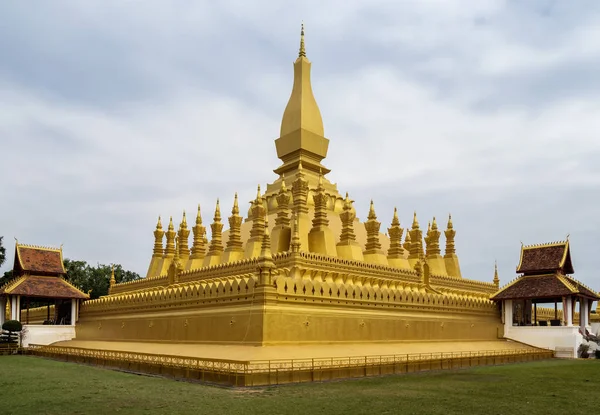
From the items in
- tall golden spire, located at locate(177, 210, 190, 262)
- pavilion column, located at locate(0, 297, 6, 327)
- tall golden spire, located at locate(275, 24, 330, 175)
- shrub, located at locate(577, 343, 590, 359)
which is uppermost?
tall golden spire, located at locate(275, 24, 330, 175)

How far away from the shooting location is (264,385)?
16.4 meters

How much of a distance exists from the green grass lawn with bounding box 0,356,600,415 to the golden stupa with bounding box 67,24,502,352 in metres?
4.07

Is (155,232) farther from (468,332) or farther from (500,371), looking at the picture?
(500,371)

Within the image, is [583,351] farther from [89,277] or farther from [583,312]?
[89,277]

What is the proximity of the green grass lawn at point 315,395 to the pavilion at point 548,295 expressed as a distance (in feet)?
30.6

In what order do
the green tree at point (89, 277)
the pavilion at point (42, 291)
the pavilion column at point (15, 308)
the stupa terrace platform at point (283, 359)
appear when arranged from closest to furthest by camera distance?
the stupa terrace platform at point (283, 359)
the pavilion column at point (15, 308)
the pavilion at point (42, 291)
the green tree at point (89, 277)

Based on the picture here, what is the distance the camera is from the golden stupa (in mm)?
21688

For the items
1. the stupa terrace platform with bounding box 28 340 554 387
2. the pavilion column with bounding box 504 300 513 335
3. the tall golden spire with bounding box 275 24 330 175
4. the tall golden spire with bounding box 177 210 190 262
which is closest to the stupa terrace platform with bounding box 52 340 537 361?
the stupa terrace platform with bounding box 28 340 554 387

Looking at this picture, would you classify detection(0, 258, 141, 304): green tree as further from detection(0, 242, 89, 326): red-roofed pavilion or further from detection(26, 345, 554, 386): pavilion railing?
detection(26, 345, 554, 386): pavilion railing

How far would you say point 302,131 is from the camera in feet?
119

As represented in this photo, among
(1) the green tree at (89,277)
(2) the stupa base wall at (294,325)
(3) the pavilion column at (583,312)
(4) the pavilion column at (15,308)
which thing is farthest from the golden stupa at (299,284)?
(1) the green tree at (89,277)

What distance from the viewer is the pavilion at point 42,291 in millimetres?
32156

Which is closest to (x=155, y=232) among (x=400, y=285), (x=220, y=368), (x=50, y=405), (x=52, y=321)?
(x=52, y=321)

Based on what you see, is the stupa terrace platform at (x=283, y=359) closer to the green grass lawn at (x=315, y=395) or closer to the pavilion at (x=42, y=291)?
the green grass lawn at (x=315, y=395)
